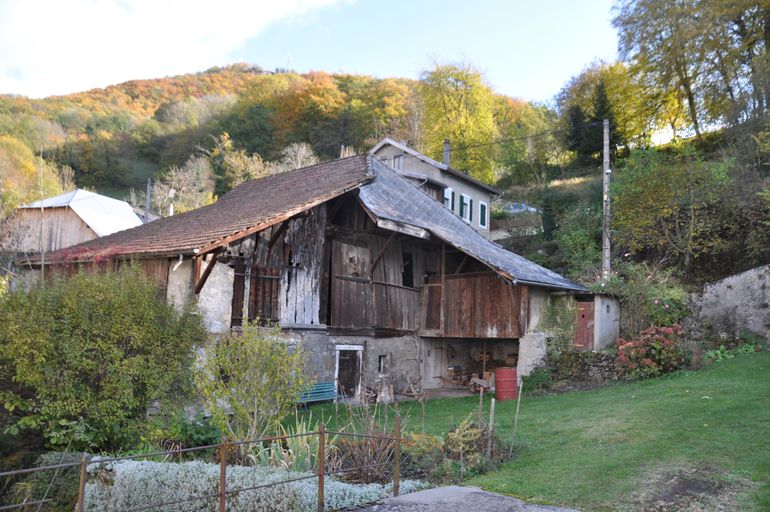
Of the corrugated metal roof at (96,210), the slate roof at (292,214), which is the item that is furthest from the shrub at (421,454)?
the corrugated metal roof at (96,210)

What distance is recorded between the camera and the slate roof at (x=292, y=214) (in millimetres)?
13398

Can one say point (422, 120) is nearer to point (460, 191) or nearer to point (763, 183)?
point (460, 191)

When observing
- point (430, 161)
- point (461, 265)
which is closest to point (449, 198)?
point (430, 161)

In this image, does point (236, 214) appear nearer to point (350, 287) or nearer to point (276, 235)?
point (276, 235)

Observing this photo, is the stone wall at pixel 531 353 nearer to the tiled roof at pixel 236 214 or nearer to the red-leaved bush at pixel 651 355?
the red-leaved bush at pixel 651 355

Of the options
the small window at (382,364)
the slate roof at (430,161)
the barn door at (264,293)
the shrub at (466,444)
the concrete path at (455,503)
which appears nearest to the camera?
the concrete path at (455,503)

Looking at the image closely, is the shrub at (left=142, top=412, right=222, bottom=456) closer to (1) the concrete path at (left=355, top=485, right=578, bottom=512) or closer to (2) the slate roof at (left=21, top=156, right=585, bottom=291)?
(1) the concrete path at (left=355, top=485, right=578, bottom=512)

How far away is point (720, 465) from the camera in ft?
24.7

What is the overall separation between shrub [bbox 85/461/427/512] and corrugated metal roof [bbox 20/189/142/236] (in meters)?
26.2

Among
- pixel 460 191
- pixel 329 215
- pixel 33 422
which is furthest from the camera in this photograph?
pixel 460 191

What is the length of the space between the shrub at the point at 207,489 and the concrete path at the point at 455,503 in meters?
0.33

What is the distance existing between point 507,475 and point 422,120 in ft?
132

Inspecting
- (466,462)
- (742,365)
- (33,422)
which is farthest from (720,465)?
(33,422)

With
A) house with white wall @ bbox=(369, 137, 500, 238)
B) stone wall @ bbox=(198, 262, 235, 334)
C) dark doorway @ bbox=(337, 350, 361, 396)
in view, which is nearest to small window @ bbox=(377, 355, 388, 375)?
dark doorway @ bbox=(337, 350, 361, 396)
